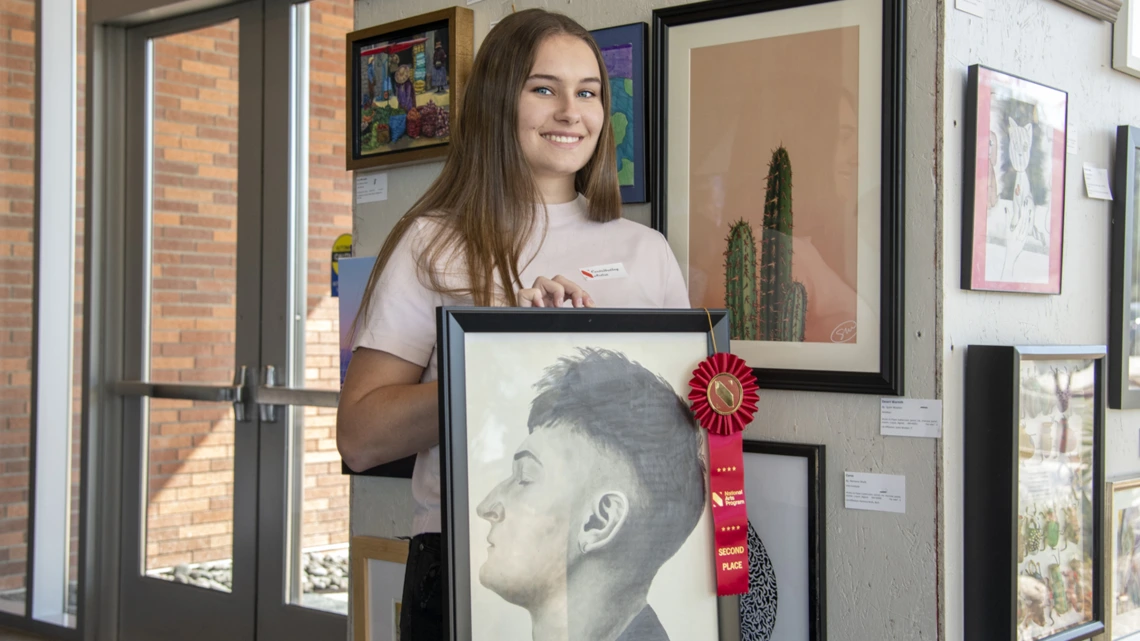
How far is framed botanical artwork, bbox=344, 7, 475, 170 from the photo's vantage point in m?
2.39

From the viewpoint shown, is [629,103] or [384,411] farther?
[629,103]

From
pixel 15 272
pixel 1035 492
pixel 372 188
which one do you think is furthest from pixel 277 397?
pixel 1035 492

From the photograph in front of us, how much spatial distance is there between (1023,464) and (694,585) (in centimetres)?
77

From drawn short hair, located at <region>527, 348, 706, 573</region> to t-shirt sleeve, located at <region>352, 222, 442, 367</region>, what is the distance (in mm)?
275

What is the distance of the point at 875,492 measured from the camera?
5.94 ft

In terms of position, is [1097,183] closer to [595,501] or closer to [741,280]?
[741,280]

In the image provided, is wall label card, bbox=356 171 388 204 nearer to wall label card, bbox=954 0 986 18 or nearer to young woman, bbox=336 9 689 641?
young woman, bbox=336 9 689 641

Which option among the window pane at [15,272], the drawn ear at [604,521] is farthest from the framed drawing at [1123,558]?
the window pane at [15,272]

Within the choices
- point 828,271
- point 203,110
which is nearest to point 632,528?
point 828,271

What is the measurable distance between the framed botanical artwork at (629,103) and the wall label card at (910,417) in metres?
0.64

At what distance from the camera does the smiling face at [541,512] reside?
1.32m
